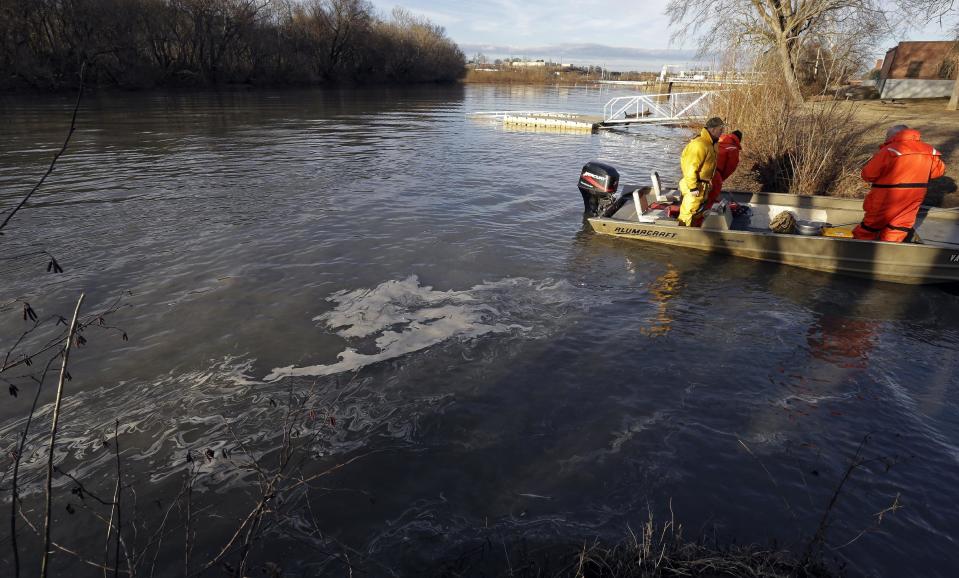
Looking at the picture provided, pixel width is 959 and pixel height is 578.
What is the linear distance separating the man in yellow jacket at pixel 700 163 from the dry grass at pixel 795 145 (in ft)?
12.9

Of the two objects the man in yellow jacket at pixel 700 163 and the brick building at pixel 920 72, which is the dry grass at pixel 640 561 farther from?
the brick building at pixel 920 72

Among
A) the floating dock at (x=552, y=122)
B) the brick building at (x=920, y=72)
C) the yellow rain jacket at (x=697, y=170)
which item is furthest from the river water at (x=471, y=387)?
the brick building at (x=920, y=72)

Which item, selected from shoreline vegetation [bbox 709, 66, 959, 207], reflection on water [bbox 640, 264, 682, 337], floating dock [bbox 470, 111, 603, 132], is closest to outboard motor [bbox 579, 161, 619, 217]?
reflection on water [bbox 640, 264, 682, 337]

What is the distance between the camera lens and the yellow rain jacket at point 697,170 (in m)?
7.76

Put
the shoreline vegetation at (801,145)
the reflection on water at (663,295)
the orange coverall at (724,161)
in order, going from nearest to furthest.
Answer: the reflection on water at (663,295) → the orange coverall at (724,161) → the shoreline vegetation at (801,145)

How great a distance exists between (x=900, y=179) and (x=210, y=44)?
171 ft

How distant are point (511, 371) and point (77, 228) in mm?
8766

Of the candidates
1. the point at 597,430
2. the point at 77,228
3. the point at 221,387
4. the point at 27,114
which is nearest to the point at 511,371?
the point at 597,430

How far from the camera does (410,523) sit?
11.9ft

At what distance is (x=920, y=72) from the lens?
29391 millimetres

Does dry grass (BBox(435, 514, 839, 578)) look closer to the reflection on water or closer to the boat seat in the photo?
the reflection on water

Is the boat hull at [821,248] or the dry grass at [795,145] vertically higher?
the dry grass at [795,145]

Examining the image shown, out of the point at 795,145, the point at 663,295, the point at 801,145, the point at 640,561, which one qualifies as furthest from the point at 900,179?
the point at 640,561

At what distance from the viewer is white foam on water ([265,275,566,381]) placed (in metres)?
5.68
